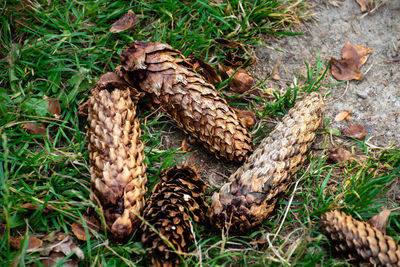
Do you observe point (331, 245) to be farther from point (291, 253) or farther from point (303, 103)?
point (303, 103)

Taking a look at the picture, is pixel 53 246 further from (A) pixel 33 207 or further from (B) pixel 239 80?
(B) pixel 239 80

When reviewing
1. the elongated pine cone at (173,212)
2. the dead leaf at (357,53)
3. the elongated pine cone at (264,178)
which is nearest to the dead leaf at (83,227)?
the elongated pine cone at (173,212)

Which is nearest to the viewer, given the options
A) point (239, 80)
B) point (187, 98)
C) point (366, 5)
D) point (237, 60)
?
point (187, 98)

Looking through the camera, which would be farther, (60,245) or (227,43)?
(227,43)

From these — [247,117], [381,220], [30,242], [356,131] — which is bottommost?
[30,242]

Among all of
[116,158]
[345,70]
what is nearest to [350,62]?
[345,70]

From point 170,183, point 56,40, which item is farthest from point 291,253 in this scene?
point 56,40
